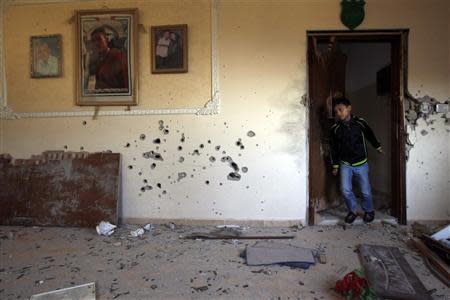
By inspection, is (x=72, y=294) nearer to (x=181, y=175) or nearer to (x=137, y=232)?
(x=137, y=232)

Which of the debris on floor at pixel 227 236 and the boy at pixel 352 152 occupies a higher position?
the boy at pixel 352 152

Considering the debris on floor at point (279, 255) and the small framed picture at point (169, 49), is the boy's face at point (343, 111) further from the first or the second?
the small framed picture at point (169, 49)

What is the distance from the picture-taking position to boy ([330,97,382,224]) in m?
3.31

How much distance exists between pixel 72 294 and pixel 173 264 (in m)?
0.78

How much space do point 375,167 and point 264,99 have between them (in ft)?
7.57

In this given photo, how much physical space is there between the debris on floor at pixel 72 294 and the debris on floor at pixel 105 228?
3.68ft

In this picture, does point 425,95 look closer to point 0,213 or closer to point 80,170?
point 80,170

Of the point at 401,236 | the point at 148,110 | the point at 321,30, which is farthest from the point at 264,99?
the point at 401,236

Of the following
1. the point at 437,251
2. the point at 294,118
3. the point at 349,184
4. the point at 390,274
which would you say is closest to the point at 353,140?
the point at 349,184

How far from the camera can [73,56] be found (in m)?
3.62

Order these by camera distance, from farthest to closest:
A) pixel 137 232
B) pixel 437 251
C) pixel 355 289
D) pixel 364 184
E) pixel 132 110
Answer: pixel 132 110
pixel 364 184
pixel 137 232
pixel 437 251
pixel 355 289

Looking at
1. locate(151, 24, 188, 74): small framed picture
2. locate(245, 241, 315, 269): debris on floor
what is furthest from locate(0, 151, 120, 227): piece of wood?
locate(245, 241, 315, 269): debris on floor

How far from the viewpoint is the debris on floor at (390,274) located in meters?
1.98

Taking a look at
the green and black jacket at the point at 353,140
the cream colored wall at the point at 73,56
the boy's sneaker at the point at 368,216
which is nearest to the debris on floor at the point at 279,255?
the boy's sneaker at the point at 368,216
